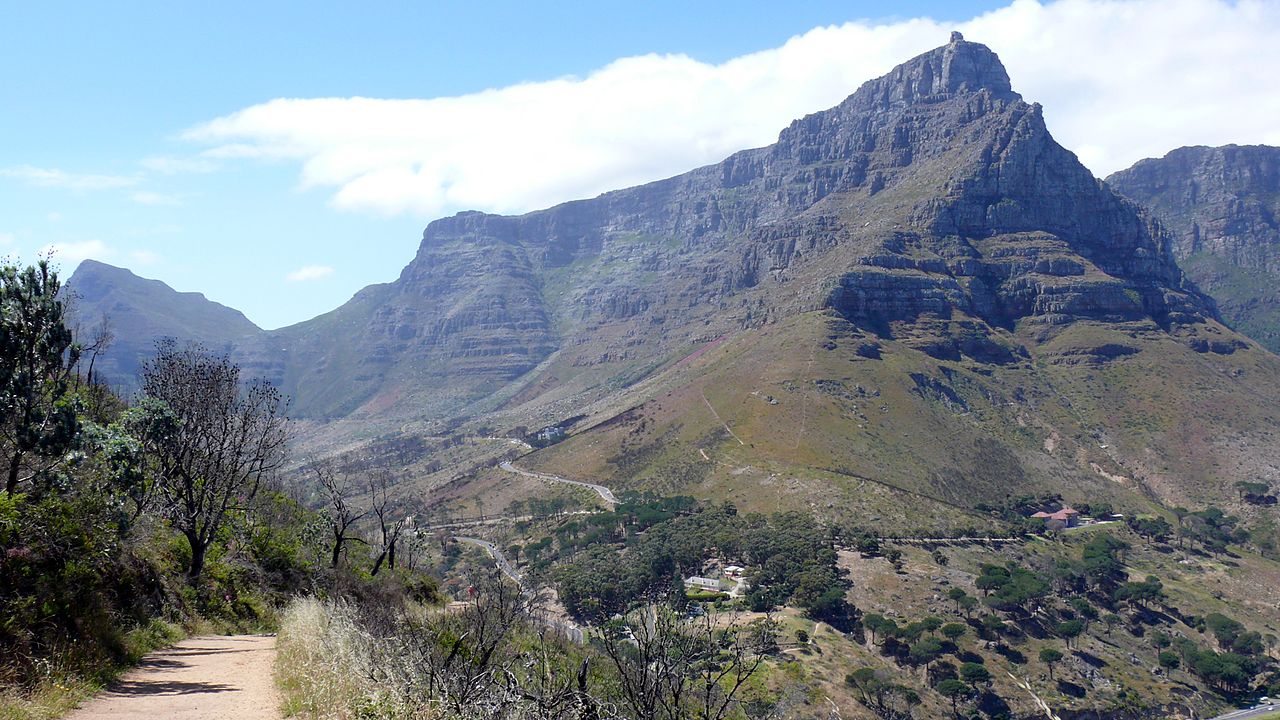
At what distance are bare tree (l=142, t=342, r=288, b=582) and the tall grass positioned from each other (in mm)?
12599

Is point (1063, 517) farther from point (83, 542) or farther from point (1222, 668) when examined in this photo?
point (83, 542)

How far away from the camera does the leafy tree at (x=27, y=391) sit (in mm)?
15766

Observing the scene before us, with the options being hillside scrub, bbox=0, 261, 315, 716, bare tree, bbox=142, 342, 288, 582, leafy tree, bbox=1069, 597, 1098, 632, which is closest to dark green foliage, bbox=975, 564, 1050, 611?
leafy tree, bbox=1069, 597, 1098, 632

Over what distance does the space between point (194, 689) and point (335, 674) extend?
3383mm

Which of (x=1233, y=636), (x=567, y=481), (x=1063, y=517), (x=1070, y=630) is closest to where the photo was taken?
(x=1070, y=630)

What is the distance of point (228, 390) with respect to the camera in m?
30.2

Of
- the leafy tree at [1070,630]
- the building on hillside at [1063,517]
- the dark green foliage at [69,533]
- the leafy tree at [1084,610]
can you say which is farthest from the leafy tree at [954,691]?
the dark green foliage at [69,533]

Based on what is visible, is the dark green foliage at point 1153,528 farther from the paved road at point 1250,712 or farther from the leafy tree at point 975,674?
the leafy tree at point 975,674

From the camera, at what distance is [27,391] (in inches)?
640

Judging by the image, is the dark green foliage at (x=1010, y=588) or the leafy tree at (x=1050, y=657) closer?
the leafy tree at (x=1050, y=657)

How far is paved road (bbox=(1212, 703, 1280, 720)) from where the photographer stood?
68875 mm

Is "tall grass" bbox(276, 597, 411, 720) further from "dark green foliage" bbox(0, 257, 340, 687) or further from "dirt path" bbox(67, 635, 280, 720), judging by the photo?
"dark green foliage" bbox(0, 257, 340, 687)

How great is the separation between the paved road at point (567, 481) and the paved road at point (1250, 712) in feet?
254

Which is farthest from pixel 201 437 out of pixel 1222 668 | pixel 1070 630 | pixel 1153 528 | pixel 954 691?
pixel 1153 528
